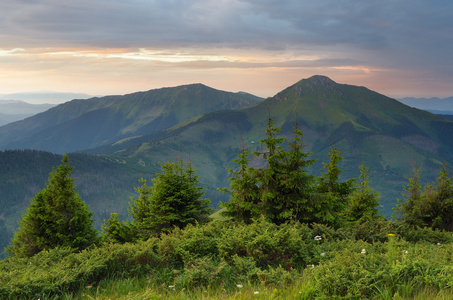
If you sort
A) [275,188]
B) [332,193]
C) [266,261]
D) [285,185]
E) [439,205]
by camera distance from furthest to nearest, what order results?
[439,205], [332,193], [275,188], [285,185], [266,261]

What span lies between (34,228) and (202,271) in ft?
90.4

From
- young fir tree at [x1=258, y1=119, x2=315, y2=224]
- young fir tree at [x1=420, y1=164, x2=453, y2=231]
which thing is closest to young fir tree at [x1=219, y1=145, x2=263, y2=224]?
young fir tree at [x1=258, y1=119, x2=315, y2=224]

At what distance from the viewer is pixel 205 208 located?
27.1m

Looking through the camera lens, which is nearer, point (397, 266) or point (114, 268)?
point (397, 266)

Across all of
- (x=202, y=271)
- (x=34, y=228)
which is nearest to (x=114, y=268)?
(x=202, y=271)

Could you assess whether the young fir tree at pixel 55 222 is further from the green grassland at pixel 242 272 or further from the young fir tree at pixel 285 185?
the green grassland at pixel 242 272

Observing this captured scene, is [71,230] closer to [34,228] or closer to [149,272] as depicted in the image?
[34,228]

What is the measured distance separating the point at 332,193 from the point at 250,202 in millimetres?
6867

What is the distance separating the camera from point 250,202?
60.4ft

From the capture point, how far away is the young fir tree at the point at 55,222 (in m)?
27.7

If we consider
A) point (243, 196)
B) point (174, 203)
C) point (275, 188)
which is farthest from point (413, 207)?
point (174, 203)

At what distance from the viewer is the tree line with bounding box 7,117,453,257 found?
18125 mm

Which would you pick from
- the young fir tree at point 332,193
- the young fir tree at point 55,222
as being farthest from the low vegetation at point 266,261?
the young fir tree at point 55,222

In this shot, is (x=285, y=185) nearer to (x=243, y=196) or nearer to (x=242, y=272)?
(x=243, y=196)
